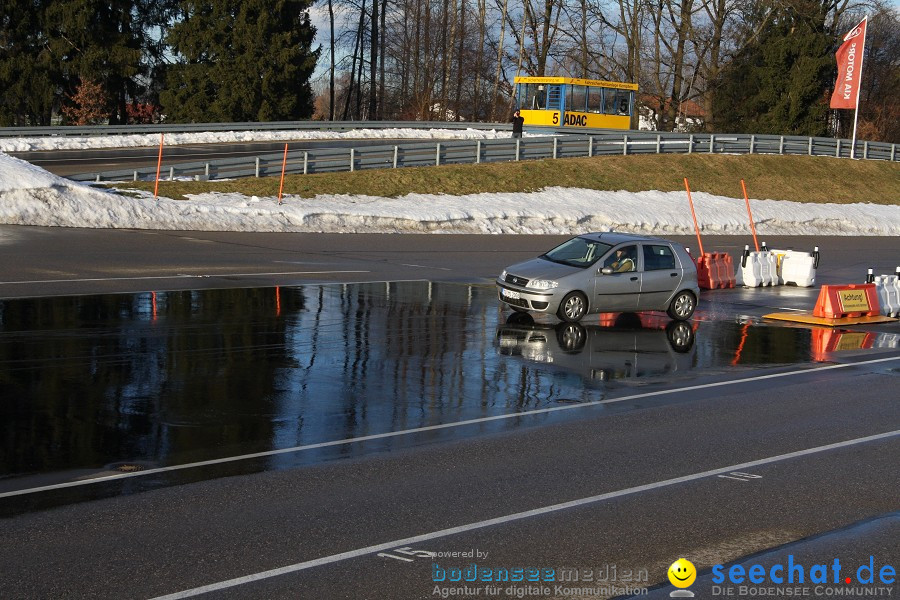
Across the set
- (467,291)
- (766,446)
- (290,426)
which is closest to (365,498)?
(290,426)

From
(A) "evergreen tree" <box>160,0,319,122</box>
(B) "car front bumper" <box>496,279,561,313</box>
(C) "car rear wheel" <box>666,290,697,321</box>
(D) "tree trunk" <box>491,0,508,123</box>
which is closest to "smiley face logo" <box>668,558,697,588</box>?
(B) "car front bumper" <box>496,279,561,313</box>

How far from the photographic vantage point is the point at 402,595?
611 centimetres

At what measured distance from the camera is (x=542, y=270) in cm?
1766

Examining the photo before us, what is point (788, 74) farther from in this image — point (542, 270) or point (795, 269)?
point (542, 270)

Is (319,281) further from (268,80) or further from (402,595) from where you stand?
(268,80)

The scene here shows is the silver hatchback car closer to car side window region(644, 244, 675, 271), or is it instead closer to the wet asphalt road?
car side window region(644, 244, 675, 271)

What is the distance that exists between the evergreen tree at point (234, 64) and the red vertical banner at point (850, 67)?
97.7ft

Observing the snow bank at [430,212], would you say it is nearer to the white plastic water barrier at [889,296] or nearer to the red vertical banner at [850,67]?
the red vertical banner at [850,67]

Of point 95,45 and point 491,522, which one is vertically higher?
point 95,45

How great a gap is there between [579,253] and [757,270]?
827 cm

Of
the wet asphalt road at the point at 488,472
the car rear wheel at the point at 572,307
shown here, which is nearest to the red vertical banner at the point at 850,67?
the wet asphalt road at the point at 488,472

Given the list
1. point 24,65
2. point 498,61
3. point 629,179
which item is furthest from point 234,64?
point 629,179

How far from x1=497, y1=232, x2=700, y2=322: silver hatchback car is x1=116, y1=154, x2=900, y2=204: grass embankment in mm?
17098

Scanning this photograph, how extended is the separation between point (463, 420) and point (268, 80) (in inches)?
2108
